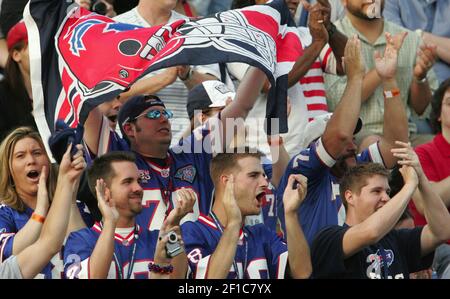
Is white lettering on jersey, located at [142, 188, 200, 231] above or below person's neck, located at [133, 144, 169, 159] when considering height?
below

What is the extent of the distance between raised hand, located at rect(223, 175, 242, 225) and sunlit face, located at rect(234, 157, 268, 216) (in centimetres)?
37

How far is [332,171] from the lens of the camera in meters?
9.23

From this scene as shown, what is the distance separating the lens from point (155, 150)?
862 centimetres

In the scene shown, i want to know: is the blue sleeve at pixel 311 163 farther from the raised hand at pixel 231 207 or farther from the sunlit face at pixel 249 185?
the raised hand at pixel 231 207

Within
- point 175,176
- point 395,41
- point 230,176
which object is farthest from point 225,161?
point 395,41

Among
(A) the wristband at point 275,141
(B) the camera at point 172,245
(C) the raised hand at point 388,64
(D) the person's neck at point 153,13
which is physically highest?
(D) the person's neck at point 153,13

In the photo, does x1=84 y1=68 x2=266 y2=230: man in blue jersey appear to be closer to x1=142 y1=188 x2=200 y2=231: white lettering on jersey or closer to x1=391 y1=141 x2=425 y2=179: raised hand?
x1=142 y1=188 x2=200 y2=231: white lettering on jersey

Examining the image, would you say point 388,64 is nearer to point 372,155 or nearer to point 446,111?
point 372,155

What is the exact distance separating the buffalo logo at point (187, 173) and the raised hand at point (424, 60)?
7.20ft

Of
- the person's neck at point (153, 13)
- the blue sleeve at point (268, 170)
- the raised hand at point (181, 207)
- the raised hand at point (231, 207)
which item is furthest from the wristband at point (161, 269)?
the person's neck at point (153, 13)

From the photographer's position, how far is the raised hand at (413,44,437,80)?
32.8 feet

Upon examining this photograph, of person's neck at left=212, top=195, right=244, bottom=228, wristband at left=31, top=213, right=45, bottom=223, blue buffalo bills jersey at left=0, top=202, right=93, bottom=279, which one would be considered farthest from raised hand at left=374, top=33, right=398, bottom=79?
wristband at left=31, top=213, right=45, bottom=223

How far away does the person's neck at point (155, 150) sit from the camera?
28.3 ft

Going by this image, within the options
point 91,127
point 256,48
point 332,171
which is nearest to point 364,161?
point 332,171
